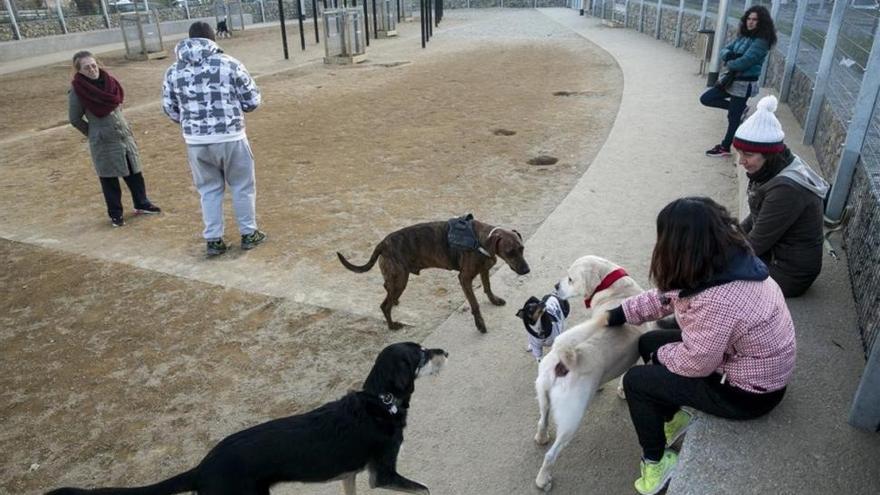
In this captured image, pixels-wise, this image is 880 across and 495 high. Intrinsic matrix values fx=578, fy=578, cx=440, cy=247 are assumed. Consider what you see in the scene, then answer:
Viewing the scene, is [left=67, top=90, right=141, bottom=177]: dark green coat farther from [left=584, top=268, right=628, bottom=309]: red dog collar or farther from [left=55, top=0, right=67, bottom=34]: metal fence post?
[left=55, top=0, right=67, bottom=34]: metal fence post

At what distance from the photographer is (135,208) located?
650 cm

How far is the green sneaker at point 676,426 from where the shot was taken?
2.76 metres

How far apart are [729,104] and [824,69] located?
137 centimetres

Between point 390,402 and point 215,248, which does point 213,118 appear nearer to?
point 215,248

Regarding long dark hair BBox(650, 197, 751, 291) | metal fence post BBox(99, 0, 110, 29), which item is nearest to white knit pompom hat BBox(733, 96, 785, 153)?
long dark hair BBox(650, 197, 751, 291)

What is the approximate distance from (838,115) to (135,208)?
23.2 feet

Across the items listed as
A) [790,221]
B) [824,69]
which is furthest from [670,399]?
[824,69]

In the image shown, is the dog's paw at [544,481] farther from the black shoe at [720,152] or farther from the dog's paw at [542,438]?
the black shoe at [720,152]

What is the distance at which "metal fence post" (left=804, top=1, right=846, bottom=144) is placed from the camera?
545 cm

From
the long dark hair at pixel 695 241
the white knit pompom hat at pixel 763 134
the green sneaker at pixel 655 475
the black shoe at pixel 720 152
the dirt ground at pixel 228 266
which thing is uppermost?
the white knit pompom hat at pixel 763 134

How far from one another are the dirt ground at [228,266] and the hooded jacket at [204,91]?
1173 mm

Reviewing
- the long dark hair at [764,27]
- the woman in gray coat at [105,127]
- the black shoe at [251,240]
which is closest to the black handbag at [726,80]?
the long dark hair at [764,27]

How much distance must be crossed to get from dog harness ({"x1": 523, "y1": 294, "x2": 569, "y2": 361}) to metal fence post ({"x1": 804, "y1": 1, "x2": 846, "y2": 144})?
14.3 feet

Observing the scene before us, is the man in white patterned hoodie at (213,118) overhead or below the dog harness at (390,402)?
overhead
